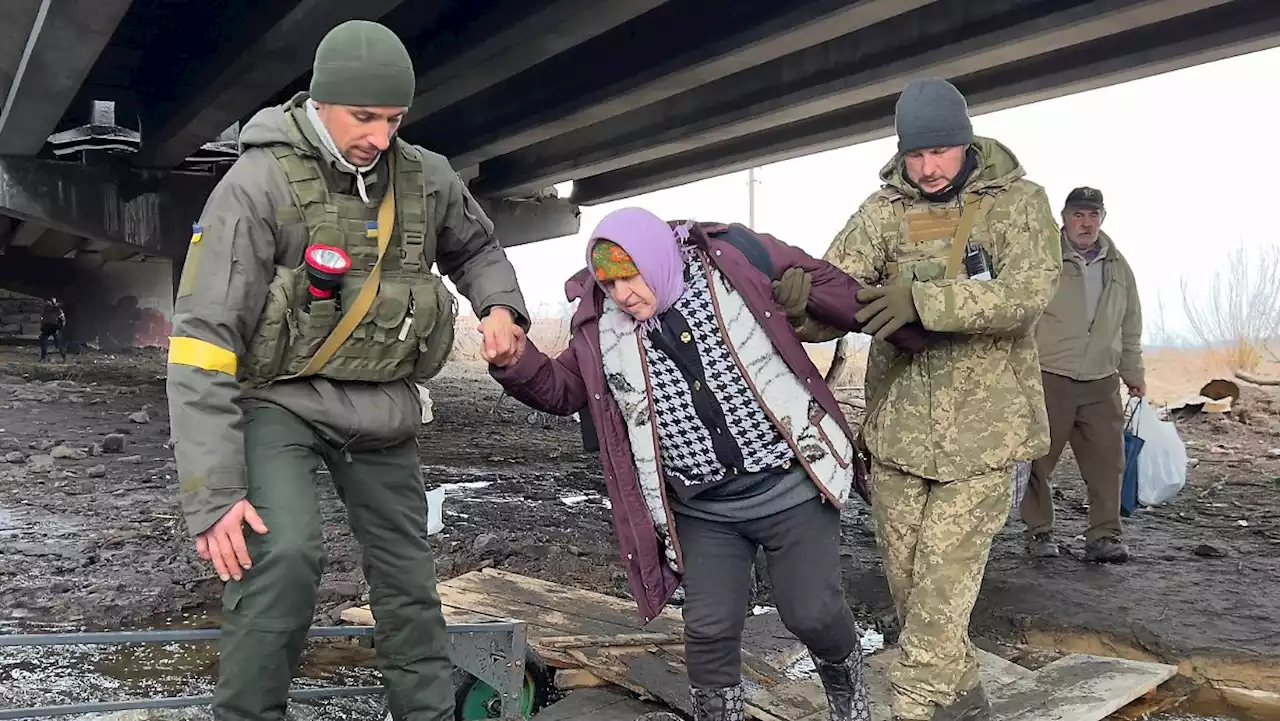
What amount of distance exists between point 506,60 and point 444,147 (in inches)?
190

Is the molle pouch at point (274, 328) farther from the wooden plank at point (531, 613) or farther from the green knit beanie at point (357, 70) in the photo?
the wooden plank at point (531, 613)

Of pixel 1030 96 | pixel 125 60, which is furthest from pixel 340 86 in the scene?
pixel 125 60

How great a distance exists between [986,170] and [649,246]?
1.22 meters

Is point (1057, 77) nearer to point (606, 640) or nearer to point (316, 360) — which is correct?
point (606, 640)

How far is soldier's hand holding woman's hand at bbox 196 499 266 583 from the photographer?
270 centimetres

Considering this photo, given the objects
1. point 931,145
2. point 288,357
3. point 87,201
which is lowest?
point 288,357

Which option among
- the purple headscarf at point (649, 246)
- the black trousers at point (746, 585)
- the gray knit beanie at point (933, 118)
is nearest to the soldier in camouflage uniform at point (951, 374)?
the gray knit beanie at point (933, 118)

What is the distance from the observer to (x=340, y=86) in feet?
9.39

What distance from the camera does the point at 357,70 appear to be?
2855 millimetres

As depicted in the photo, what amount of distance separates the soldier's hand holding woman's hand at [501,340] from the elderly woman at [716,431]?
0.10ft

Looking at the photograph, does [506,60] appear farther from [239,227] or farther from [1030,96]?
[239,227]

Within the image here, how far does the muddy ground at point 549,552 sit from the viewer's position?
5.32 metres

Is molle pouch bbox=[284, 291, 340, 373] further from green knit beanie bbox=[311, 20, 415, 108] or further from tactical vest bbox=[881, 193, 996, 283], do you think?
tactical vest bbox=[881, 193, 996, 283]

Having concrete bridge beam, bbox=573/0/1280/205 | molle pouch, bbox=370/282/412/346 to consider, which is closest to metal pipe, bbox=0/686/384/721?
molle pouch, bbox=370/282/412/346
